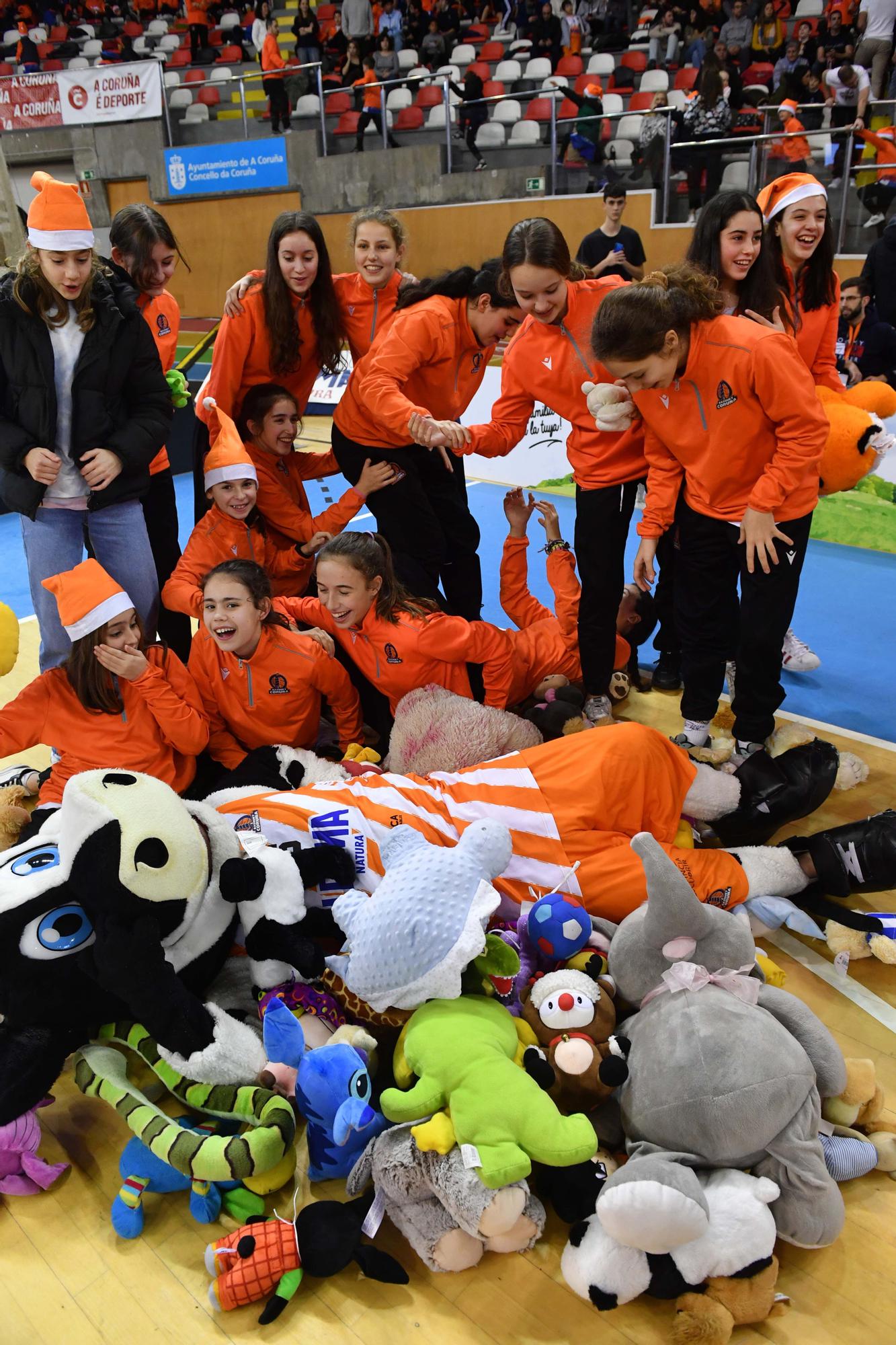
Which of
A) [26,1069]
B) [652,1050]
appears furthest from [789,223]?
[26,1069]

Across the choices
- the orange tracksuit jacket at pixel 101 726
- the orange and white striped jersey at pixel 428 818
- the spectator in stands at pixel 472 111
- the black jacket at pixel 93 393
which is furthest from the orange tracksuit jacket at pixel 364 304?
the spectator in stands at pixel 472 111

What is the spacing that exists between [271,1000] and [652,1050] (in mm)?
687

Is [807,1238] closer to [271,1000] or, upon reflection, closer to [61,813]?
[271,1000]

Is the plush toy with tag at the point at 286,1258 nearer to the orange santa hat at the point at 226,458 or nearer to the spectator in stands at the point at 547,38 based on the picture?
the orange santa hat at the point at 226,458

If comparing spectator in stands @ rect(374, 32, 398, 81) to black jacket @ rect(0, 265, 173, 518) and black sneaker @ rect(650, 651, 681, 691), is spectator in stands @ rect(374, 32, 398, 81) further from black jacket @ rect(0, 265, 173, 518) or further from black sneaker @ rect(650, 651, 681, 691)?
black sneaker @ rect(650, 651, 681, 691)

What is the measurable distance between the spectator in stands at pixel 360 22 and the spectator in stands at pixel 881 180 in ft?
22.2

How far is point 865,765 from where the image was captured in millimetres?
2664

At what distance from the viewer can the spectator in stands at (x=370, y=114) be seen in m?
9.73

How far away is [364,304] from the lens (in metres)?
3.17

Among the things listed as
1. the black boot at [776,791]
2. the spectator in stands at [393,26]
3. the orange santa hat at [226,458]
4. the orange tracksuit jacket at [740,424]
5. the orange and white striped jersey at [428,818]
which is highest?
the spectator in stands at [393,26]

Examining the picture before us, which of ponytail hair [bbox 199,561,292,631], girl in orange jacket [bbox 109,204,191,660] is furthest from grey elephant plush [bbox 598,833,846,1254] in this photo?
girl in orange jacket [bbox 109,204,191,660]

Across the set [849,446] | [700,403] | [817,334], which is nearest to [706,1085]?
[700,403]

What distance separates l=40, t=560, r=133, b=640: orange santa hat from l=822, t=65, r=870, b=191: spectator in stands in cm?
572

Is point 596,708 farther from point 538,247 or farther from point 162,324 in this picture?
point 162,324
